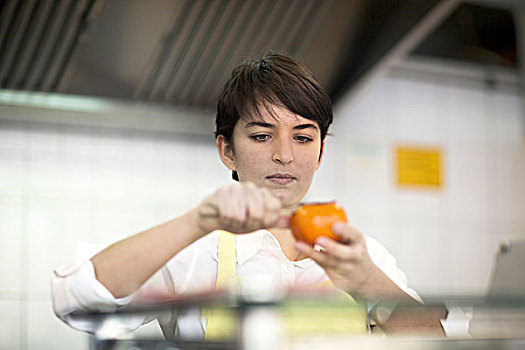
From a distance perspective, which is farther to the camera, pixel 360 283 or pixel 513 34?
pixel 513 34

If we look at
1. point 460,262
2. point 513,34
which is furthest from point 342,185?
point 513,34

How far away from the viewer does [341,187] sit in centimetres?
255

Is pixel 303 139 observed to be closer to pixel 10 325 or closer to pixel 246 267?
pixel 246 267

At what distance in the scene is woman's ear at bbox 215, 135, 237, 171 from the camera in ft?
3.72

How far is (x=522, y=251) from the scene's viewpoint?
57.4 inches

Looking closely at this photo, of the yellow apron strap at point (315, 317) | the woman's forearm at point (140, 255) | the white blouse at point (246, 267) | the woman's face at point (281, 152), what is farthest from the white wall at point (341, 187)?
the yellow apron strap at point (315, 317)

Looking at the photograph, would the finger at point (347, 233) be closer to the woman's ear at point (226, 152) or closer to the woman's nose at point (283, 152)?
the woman's nose at point (283, 152)

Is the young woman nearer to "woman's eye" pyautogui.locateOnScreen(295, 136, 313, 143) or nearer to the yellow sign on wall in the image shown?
"woman's eye" pyautogui.locateOnScreen(295, 136, 313, 143)

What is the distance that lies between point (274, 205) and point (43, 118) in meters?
1.59

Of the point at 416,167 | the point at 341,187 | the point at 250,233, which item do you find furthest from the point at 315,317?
the point at 416,167

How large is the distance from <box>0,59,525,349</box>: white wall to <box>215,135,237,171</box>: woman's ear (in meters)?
1.18

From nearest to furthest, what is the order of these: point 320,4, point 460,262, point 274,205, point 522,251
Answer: point 274,205, point 522,251, point 320,4, point 460,262

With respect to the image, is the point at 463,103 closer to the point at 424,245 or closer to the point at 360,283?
the point at 424,245

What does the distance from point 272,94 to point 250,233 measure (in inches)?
8.2
